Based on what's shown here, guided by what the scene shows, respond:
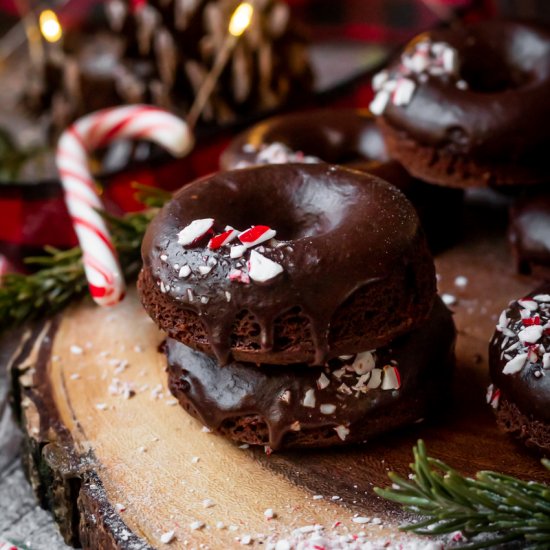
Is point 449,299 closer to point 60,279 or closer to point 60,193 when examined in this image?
point 60,279

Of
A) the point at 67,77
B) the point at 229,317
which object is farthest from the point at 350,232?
the point at 67,77

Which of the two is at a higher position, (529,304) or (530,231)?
(529,304)

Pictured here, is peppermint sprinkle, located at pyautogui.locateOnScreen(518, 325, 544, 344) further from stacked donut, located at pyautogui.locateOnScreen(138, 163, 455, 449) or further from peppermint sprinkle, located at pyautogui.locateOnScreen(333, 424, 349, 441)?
peppermint sprinkle, located at pyautogui.locateOnScreen(333, 424, 349, 441)

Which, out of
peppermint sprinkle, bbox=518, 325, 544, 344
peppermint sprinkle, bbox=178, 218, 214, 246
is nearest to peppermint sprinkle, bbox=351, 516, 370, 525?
peppermint sprinkle, bbox=518, 325, 544, 344

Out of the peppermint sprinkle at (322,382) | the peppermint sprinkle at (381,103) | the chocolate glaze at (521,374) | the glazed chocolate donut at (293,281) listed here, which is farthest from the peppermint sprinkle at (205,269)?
the peppermint sprinkle at (381,103)

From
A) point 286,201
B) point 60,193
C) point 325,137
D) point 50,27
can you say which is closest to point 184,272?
point 286,201

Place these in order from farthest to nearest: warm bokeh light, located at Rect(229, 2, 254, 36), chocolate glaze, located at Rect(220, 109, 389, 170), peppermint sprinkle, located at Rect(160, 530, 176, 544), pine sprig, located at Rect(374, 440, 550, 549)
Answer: warm bokeh light, located at Rect(229, 2, 254, 36) < chocolate glaze, located at Rect(220, 109, 389, 170) < peppermint sprinkle, located at Rect(160, 530, 176, 544) < pine sprig, located at Rect(374, 440, 550, 549)
